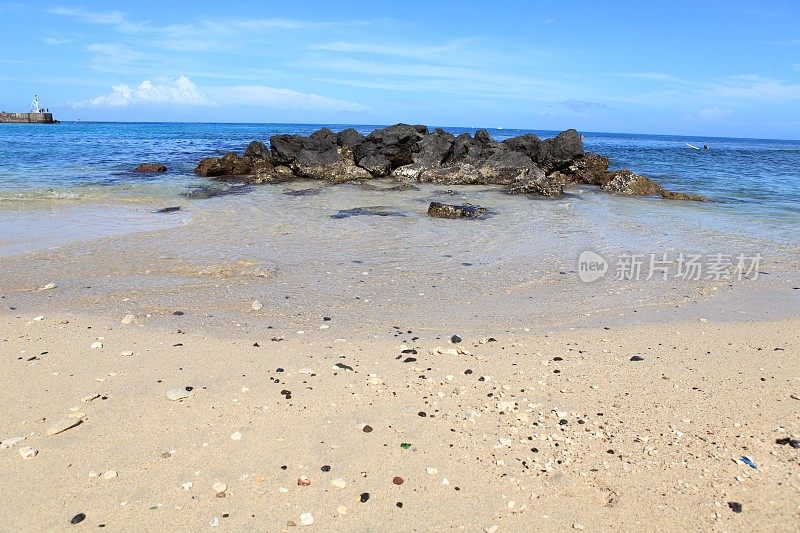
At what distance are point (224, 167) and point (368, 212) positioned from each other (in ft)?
46.7

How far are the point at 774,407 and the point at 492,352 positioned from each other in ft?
8.60

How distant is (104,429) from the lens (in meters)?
4.46

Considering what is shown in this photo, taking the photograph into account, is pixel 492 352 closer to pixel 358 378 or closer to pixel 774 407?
pixel 358 378

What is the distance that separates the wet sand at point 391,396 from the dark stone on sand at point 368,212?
5943 millimetres

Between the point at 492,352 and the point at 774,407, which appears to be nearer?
the point at 774,407

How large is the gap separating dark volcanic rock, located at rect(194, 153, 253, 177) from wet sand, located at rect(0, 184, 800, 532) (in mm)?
→ 18377

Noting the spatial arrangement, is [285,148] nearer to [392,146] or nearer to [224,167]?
[224,167]

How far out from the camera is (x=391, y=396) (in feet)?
16.5

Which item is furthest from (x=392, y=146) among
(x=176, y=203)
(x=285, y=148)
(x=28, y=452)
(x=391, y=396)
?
(x=28, y=452)

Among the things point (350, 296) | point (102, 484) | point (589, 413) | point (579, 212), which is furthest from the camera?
point (579, 212)

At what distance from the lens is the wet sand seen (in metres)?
→ 3.66

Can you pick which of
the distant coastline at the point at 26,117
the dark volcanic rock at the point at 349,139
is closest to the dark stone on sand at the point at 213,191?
the dark volcanic rock at the point at 349,139

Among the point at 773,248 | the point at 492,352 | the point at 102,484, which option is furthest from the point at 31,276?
the point at 773,248

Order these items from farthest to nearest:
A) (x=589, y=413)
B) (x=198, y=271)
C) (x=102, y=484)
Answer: (x=198, y=271) → (x=589, y=413) → (x=102, y=484)
